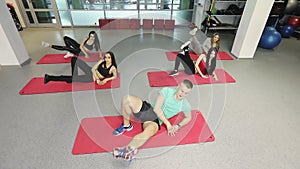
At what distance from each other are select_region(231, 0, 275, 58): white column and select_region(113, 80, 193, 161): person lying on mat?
8.09 feet

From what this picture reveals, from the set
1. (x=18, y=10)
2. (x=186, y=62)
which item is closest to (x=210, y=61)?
(x=186, y=62)

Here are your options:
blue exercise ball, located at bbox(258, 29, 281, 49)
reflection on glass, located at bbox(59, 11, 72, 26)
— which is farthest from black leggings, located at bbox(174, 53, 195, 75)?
reflection on glass, located at bbox(59, 11, 72, 26)

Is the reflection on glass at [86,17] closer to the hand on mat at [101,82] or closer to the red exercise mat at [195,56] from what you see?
the red exercise mat at [195,56]

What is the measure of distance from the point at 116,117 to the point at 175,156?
81 cm

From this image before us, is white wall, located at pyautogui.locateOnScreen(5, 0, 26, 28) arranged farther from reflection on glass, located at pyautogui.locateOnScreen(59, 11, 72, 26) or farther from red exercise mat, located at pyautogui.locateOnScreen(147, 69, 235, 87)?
red exercise mat, located at pyautogui.locateOnScreen(147, 69, 235, 87)

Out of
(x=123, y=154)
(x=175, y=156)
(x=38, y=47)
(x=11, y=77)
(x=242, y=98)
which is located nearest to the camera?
(x=123, y=154)

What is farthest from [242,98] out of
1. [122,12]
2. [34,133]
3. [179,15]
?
[122,12]

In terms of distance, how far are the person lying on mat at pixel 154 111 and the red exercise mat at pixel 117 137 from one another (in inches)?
2.7

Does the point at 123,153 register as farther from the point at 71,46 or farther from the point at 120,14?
the point at 120,14

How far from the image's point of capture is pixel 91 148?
1623 millimetres

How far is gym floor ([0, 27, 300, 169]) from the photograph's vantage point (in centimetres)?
156

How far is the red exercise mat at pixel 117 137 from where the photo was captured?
1.65 metres

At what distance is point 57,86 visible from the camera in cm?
253

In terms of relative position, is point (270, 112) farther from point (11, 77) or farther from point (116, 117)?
point (11, 77)
